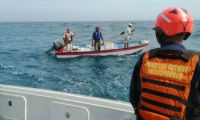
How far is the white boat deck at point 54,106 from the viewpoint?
11.4ft

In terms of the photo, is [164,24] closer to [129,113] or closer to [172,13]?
[172,13]

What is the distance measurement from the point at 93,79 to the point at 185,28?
1316 cm

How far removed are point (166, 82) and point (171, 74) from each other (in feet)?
0.19

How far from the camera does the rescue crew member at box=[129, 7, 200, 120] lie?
7.06 feet

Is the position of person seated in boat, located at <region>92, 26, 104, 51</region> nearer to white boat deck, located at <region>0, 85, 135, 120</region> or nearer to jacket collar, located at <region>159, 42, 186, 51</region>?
white boat deck, located at <region>0, 85, 135, 120</region>

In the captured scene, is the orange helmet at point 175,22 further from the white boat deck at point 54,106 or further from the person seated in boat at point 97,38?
the person seated in boat at point 97,38

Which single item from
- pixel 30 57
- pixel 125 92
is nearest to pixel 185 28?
pixel 125 92

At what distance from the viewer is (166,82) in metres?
2.21

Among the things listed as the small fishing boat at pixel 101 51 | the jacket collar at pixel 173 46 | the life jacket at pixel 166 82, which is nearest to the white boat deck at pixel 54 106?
the life jacket at pixel 166 82

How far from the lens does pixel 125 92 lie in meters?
11.9

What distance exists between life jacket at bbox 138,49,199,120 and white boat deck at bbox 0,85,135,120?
106cm

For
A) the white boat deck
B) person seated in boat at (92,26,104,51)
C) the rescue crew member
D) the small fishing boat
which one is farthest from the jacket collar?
the small fishing boat

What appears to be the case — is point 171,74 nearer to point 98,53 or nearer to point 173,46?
point 173,46

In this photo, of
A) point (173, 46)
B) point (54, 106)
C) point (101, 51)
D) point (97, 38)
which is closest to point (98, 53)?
point (101, 51)
